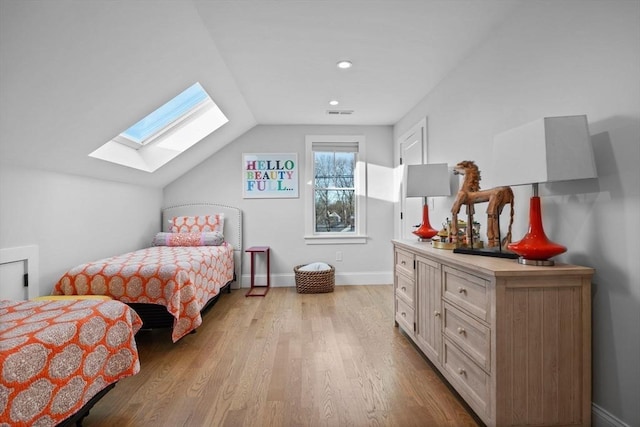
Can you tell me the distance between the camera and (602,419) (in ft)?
4.82

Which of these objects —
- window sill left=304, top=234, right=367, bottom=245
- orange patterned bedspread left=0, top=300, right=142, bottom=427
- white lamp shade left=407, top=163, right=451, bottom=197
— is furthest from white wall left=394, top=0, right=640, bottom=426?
window sill left=304, top=234, right=367, bottom=245

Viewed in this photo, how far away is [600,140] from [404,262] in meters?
1.54

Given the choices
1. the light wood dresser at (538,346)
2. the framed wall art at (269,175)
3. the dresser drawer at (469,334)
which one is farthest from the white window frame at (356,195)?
the light wood dresser at (538,346)

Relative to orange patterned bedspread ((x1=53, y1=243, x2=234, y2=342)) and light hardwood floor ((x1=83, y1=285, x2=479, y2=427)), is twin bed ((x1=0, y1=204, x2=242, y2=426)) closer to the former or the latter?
orange patterned bedspread ((x1=53, y1=243, x2=234, y2=342))

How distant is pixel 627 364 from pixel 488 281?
609 millimetres

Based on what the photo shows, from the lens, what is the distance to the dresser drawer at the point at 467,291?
1.58 m

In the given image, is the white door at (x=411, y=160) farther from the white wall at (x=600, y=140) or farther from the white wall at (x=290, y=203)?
the white wall at (x=600, y=140)

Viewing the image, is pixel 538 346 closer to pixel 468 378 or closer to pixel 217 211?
pixel 468 378

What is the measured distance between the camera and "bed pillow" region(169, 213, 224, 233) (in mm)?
4324

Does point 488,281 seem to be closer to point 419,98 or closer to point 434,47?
point 434,47

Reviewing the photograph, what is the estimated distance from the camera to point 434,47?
8.28ft

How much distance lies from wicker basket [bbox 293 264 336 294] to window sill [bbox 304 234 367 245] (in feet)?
1.79

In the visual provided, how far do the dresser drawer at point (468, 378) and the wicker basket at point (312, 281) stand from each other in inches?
92.5

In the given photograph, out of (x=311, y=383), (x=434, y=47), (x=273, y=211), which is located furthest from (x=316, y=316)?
(x=434, y=47)
